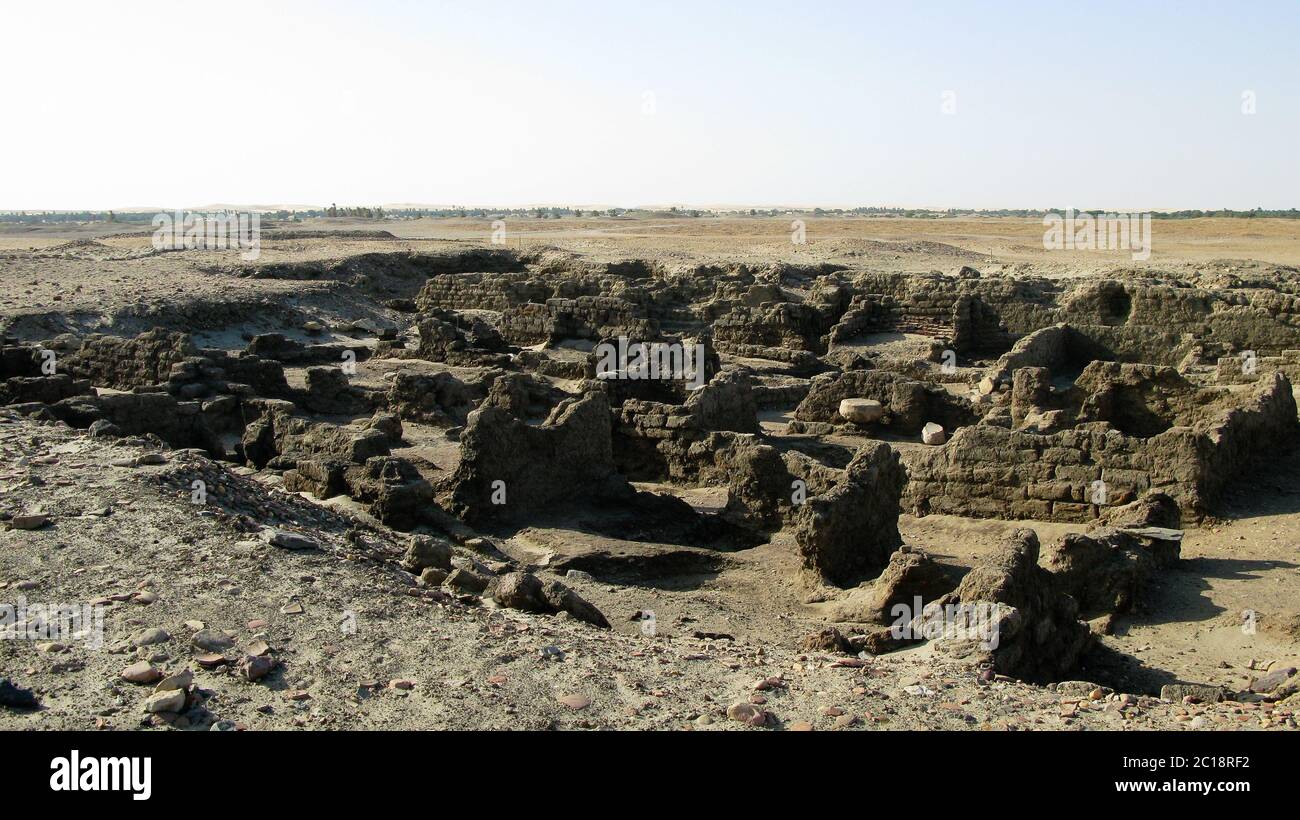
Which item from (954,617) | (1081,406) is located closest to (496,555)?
(954,617)

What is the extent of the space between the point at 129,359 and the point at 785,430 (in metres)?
11.0

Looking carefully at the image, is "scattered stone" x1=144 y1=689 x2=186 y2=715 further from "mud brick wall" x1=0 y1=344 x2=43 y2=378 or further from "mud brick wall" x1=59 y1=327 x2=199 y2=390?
"mud brick wall" x1=0 y1=344 x2=43 y2=378

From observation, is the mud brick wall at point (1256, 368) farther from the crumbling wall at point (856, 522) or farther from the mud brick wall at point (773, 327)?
the crumbling wall at point (856, 522)

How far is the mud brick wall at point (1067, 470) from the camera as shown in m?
11.5

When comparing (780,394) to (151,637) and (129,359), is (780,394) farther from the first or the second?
(151,637)

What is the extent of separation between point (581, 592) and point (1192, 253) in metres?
41.4

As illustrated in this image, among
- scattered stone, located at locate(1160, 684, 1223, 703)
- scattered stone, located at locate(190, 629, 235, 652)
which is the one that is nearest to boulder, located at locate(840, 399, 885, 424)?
scattered stone, located at locate(1160, 684, 1223, 703)

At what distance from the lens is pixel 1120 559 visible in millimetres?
9664

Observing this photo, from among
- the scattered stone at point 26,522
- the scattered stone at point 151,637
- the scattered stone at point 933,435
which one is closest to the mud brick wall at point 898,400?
the scattered stone at point 933,435

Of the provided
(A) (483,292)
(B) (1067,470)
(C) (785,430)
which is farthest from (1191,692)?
(A) (483,292)

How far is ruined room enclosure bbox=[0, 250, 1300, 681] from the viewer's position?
963 centimetres

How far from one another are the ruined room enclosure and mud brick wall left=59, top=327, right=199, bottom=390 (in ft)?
0.15

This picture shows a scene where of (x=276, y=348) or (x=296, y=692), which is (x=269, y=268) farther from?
(x=296, y=692)

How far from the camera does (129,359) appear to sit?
19078 mm
